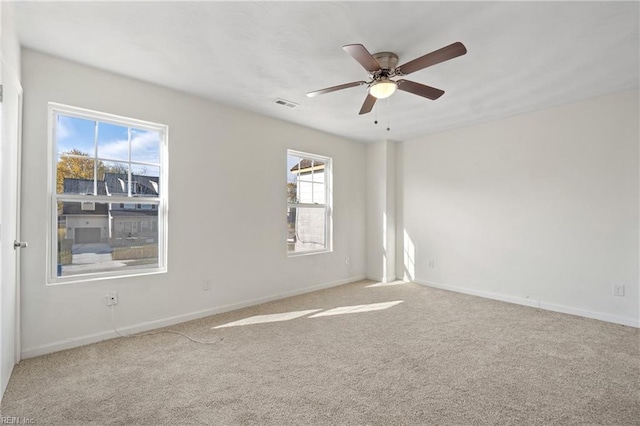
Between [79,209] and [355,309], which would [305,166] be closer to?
[355,309]

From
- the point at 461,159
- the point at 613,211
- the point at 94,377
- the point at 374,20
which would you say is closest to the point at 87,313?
the point at 94,377

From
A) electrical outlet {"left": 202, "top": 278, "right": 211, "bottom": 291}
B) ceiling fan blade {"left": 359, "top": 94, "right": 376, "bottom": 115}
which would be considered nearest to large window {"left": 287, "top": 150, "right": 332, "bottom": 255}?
electrical outlet {"left": 202, "top": 278, "right": 211, "bottom": 291}

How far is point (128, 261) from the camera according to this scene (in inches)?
125

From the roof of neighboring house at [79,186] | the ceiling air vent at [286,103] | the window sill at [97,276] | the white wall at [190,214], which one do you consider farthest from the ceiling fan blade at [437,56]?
the window sill at [97,276]

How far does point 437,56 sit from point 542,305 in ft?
11.5

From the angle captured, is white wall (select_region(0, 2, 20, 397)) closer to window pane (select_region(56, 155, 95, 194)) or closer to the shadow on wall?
window pane (select_region(56, 155, 95, 194))

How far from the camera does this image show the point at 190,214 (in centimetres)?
345

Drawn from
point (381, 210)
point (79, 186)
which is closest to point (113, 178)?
point (79, 186)

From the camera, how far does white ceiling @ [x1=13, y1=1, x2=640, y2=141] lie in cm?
Result: 204

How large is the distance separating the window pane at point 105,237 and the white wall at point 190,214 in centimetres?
18

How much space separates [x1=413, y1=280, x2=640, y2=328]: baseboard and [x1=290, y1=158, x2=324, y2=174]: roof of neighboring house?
2.58 metres

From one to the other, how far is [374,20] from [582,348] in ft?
10.5

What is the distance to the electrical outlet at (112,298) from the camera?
2902mm

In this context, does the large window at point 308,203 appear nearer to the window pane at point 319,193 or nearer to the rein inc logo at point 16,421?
the window pane at point 319,193
